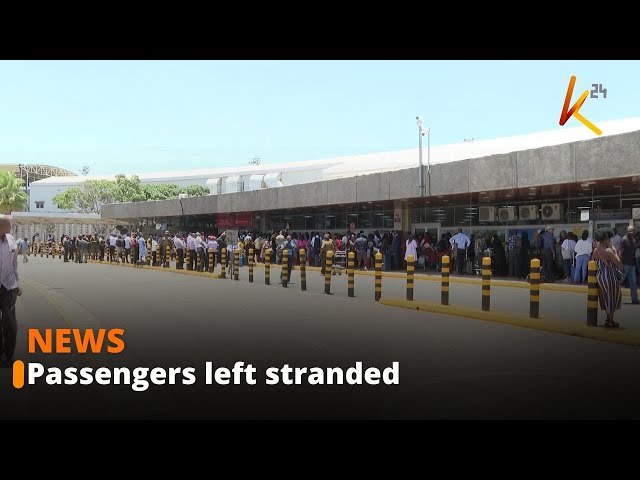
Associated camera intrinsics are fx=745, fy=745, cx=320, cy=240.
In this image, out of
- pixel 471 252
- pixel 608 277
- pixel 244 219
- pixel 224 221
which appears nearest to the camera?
pixel 608 277

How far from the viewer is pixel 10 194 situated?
103m

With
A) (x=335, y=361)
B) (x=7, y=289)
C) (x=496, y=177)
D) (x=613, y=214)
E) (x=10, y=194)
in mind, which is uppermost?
(x=10, y=194)

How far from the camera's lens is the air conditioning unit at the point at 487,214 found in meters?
30.3

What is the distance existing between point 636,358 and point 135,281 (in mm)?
19294

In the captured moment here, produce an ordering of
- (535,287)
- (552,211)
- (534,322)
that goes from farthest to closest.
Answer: (552,211), (535,287), (534,322)

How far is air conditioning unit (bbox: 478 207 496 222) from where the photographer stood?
30.3 meters

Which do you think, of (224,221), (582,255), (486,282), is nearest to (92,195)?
(224,221)

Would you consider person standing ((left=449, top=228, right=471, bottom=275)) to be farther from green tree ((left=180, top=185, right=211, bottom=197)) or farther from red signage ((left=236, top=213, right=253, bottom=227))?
green tree ((left=180, top=185, right=211, bottom=197))

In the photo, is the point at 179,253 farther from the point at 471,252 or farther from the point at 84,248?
the point at 84,248

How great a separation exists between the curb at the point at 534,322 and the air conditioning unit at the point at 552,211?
12.6m

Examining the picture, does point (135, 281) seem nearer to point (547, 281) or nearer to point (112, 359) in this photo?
point (547, 281)

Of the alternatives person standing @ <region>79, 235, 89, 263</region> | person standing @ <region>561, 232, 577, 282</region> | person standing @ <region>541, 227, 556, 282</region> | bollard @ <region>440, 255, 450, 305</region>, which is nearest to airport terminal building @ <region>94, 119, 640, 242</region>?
person standing @ <region>561, 232, 577, 282</region>

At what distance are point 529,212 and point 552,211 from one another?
1218 mm

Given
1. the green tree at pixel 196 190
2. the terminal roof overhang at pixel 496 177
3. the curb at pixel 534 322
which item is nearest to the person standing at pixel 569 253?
the terminal roof overhang at pixel 496 177
